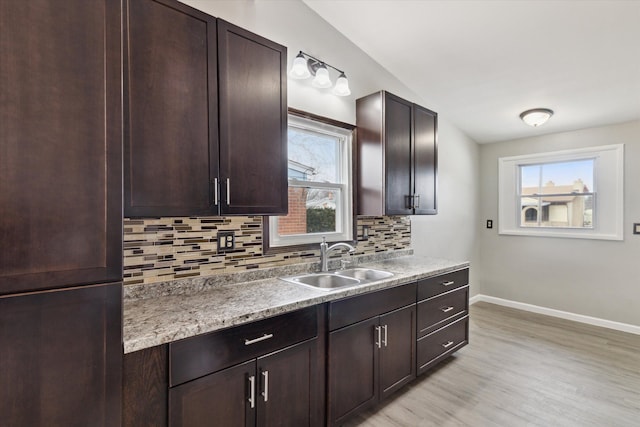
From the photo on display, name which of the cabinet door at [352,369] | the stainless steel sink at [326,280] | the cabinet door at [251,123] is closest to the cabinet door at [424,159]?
the stainless steel sink at [326,280]

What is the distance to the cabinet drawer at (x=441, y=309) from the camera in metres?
2.39

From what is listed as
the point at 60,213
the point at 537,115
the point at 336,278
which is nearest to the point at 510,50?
the point at 537,115

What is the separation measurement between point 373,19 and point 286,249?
6.36 ft

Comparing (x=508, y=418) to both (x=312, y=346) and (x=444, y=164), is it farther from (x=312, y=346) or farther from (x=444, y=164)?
(x=444, y=164)

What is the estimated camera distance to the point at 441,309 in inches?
101

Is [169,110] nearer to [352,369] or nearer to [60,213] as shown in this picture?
[60,213]

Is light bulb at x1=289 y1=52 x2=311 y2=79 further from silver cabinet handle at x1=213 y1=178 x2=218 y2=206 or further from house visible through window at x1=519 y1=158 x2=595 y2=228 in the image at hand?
house visible through window at x1=519 y1=158 x2=595 y2=228

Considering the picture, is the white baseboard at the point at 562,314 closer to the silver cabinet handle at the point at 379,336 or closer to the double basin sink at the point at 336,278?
the double basin sink at the point at 336,278

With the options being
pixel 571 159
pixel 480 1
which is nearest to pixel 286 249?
pixel 480 1

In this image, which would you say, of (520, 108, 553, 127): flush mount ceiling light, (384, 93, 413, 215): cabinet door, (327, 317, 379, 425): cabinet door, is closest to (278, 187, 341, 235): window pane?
(384, 93, 413, 215): cabinet door

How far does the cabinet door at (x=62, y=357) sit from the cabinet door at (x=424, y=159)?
251 cm

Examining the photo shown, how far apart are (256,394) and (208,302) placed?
1.59ft

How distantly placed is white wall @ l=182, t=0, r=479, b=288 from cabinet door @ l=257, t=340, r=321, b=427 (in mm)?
1721

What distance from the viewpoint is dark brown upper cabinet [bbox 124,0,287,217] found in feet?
4.41
